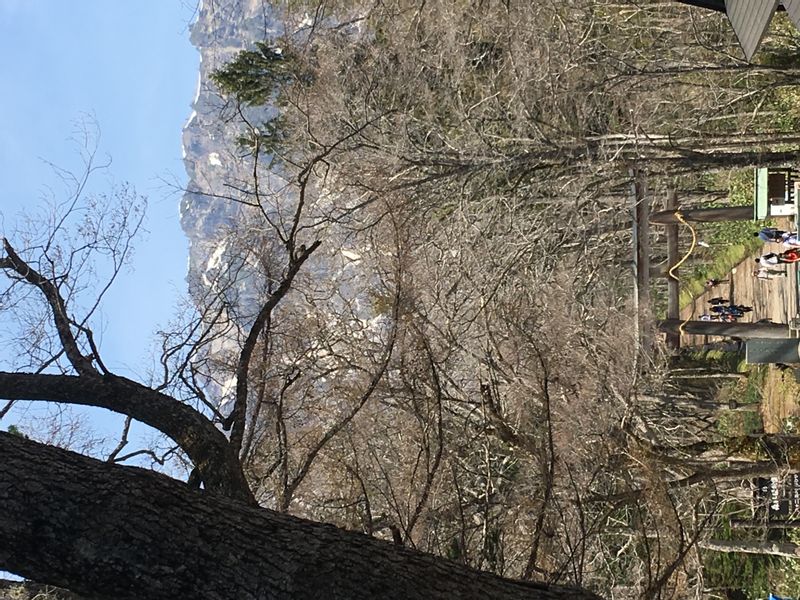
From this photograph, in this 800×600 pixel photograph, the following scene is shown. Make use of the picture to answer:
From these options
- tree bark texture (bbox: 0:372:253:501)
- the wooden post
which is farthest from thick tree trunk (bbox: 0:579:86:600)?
the wooden post

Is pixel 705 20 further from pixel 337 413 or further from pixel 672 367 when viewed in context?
pixel 337 413

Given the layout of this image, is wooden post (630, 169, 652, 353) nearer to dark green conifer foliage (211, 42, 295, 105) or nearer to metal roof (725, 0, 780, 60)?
metal roof (725, 0, 780, 60)

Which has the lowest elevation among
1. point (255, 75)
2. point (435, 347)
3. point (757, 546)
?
point (757, 546)

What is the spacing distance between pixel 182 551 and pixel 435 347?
964cm

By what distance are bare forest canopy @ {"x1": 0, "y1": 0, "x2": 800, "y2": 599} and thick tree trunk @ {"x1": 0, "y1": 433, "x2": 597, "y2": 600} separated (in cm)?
1

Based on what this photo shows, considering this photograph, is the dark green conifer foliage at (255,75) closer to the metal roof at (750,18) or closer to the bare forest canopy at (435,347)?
the bare forest canopy at (435,347)

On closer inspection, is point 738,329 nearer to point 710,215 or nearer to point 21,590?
point 710,215

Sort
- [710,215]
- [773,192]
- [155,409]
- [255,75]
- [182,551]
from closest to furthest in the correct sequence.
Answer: [182,551]
[155,409]
[773,192]
[710,215]
[255,75]

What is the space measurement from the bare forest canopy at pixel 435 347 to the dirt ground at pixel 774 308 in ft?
4.36

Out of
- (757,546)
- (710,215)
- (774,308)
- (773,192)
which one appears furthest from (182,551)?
(774,308)

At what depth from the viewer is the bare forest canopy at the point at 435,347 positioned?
9.84ft

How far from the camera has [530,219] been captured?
16484 mm

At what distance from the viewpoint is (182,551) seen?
112 inches

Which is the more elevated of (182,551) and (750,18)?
(750,18)
